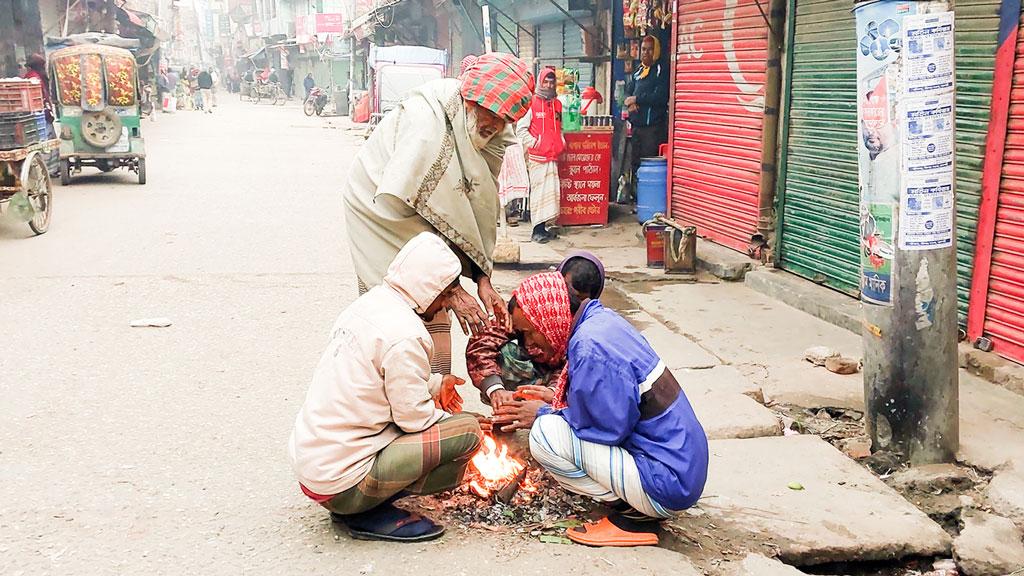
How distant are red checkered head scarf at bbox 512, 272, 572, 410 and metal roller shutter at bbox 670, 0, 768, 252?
4.79 m

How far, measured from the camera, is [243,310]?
21.9ft

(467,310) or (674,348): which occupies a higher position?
(467,310)

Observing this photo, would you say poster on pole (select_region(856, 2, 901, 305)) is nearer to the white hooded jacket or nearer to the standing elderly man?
the standing elderly man

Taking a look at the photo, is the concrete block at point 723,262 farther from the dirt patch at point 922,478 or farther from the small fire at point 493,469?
the small fire at point 493,469

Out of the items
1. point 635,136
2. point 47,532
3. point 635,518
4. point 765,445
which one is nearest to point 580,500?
point 635,518

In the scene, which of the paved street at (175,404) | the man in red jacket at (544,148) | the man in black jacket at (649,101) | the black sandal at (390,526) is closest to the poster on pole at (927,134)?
the paved street at (175,404)

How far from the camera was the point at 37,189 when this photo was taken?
952cm

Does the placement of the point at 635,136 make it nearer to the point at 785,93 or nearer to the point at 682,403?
the point at 785,93

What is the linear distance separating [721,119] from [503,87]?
208 inches

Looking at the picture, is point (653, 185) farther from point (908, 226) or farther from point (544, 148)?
point (908, 226)

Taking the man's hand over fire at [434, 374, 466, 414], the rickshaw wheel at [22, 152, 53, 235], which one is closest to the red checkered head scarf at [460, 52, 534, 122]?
the man's hand over fire at [434, 374, 466, 414]

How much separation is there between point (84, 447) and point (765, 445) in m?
3.12

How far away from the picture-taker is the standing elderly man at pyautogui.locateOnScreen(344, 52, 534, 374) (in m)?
3.40

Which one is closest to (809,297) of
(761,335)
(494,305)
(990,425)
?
(761,335)
